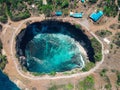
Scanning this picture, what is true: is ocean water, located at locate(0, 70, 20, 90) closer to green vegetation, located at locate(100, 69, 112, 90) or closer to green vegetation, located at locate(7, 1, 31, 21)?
green vegetation, located at locate(7, 1, 31, 21)

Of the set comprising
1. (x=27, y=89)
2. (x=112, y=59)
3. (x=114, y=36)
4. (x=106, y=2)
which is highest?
(x=106, y=2)

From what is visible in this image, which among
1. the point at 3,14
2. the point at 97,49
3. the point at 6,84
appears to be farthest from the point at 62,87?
the point at 3,14

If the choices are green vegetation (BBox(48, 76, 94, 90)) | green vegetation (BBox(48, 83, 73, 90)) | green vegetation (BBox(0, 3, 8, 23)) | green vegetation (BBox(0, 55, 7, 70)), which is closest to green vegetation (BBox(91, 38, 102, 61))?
green vegetation (BBox(48, 76, 94, 90))

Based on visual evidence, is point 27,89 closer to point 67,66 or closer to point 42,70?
point 42,70

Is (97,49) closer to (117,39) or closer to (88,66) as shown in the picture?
(88,66)

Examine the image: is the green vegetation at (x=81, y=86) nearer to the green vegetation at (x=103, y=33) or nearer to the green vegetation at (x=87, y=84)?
the green vegetation at (x=87, y=84)

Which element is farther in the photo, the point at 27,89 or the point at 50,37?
the point at 50,37

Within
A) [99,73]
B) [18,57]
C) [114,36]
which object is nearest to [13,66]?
[18,57]
